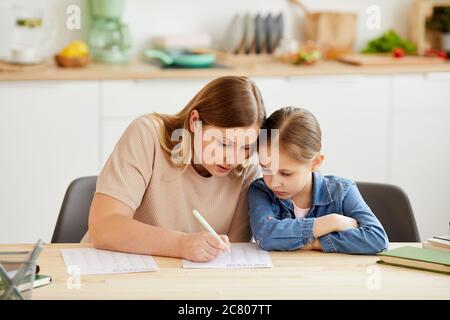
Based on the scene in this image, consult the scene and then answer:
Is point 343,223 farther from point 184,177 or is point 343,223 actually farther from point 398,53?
point 398,53

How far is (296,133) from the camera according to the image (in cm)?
179

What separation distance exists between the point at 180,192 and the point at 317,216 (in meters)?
0.32

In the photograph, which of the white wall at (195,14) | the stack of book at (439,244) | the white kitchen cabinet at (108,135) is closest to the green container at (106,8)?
the white wall at (195,14)

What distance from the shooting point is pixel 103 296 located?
1433mm

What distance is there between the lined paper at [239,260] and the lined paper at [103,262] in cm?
8

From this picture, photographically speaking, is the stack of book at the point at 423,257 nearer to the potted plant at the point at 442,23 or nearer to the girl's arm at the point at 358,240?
the girl's arm at the point at 358,240

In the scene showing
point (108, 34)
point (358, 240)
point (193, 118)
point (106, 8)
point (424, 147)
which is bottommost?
point (424, 147)

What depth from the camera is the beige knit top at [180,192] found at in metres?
1.88

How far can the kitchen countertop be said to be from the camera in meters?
3.23

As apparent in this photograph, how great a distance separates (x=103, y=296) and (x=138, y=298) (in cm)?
6

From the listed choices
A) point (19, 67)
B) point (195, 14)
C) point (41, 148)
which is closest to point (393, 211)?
point (41, 148)

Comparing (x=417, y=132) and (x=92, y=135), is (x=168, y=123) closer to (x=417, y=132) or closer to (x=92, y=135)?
(x=92, y=135)

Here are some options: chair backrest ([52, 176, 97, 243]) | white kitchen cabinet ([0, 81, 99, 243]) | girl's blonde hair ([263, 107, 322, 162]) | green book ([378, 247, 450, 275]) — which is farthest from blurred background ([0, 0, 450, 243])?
green book ([378, 247, 450, 275])
